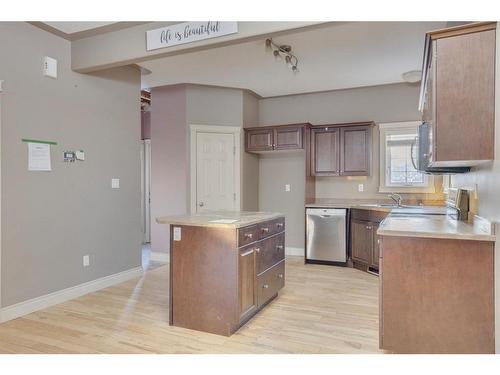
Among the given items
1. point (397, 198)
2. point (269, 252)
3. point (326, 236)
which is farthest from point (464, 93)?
point (326, 236)

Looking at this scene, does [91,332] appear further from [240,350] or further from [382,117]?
[382,117]

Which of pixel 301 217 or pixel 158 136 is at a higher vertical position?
pixel 158 136

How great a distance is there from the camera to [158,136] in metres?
5.36

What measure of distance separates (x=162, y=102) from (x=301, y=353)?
421 centimetres

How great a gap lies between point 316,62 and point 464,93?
96.2 inches

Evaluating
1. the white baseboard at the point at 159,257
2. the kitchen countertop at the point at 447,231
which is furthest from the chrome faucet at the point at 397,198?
the white baseboard at the point at 159,257

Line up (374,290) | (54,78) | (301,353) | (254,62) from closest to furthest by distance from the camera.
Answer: (301,353) < (54,78) < (374,290) < (254,62)

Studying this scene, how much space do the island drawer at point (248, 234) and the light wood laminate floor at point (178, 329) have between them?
0.70 metres

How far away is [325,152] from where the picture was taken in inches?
207

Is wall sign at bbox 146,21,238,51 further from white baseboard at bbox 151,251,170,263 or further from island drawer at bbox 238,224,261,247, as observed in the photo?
white baseboard at bbox 151,251,170,263

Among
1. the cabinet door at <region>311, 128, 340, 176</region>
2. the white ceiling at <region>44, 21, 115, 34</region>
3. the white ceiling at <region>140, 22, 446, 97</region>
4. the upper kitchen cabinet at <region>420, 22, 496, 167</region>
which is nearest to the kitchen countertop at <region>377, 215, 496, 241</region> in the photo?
the upper kitchen cabinet at <region>420, 22, 496, 167</region>

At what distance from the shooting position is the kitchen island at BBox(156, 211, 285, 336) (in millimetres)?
2629

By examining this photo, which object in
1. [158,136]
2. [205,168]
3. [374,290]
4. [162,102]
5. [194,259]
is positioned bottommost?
[374,290]

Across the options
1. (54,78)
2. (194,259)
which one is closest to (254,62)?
(54,78)
